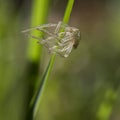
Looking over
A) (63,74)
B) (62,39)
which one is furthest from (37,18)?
(63,74)

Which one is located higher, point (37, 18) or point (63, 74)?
point (37, 18)

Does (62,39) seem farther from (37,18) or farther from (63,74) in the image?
(63,74)

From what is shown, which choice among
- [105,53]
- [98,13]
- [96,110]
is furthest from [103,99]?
[98,13]

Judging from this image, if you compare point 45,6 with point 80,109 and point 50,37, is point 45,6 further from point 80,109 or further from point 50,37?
point 80,109

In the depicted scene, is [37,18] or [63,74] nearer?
[37,18]

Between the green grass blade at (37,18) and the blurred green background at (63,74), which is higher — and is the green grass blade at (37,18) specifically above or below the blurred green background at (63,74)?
above

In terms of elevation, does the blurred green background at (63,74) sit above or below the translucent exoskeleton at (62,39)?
below

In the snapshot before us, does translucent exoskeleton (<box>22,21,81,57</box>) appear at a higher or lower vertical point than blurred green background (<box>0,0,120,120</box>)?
higher

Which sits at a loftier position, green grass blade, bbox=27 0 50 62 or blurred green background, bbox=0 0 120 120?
green grass blade, bbox=27 0 50 62
